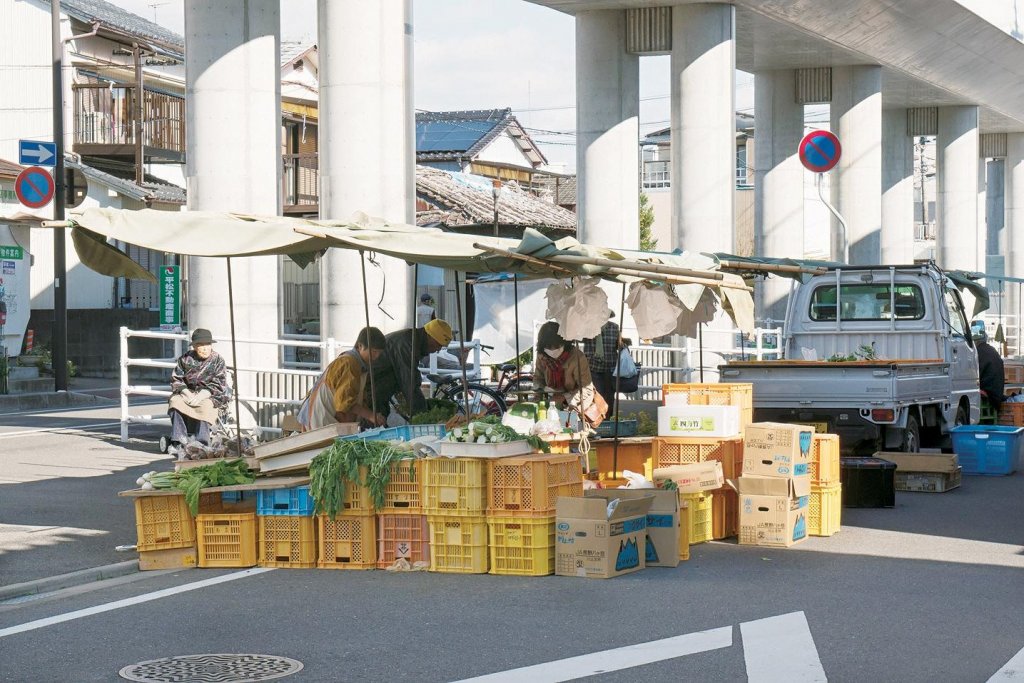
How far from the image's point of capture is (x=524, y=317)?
82.1 ft

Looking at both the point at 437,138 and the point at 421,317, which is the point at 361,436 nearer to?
the point at 421,317

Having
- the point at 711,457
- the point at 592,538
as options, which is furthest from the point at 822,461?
the point at 592,538

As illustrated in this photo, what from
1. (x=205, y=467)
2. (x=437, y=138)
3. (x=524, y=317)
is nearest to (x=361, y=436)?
(x=205, y=467)

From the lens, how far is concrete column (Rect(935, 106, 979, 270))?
42906 millimetres

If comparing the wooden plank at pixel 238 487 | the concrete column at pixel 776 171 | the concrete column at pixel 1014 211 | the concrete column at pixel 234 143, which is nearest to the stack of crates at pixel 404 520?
the wooden plank at pixel 238 487

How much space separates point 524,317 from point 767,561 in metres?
15.0

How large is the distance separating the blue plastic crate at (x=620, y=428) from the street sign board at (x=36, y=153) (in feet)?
51.0

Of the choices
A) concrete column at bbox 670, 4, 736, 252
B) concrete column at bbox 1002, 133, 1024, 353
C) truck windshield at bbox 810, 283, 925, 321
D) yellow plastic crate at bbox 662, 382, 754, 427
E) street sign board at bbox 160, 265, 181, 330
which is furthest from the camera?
concrete column at bbox 1002, 133, 1024, 353

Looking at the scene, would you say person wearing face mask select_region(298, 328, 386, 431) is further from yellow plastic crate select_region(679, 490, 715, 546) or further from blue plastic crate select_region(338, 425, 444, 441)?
yellow plastic crate select_region(679, 490, 715, 546)

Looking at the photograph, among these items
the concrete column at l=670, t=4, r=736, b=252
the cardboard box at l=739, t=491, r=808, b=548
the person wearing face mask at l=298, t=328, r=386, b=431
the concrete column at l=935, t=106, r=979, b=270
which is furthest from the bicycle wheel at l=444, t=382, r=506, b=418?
the concrete column at l=935, t=106, r=979, b=270

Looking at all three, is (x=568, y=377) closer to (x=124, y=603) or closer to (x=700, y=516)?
(x=700, y=516)

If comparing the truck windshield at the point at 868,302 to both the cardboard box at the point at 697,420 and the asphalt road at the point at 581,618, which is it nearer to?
the cardboard box at the point at 697,420

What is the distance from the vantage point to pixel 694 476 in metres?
11.0

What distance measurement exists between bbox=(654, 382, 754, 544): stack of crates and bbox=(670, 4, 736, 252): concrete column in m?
13.9
